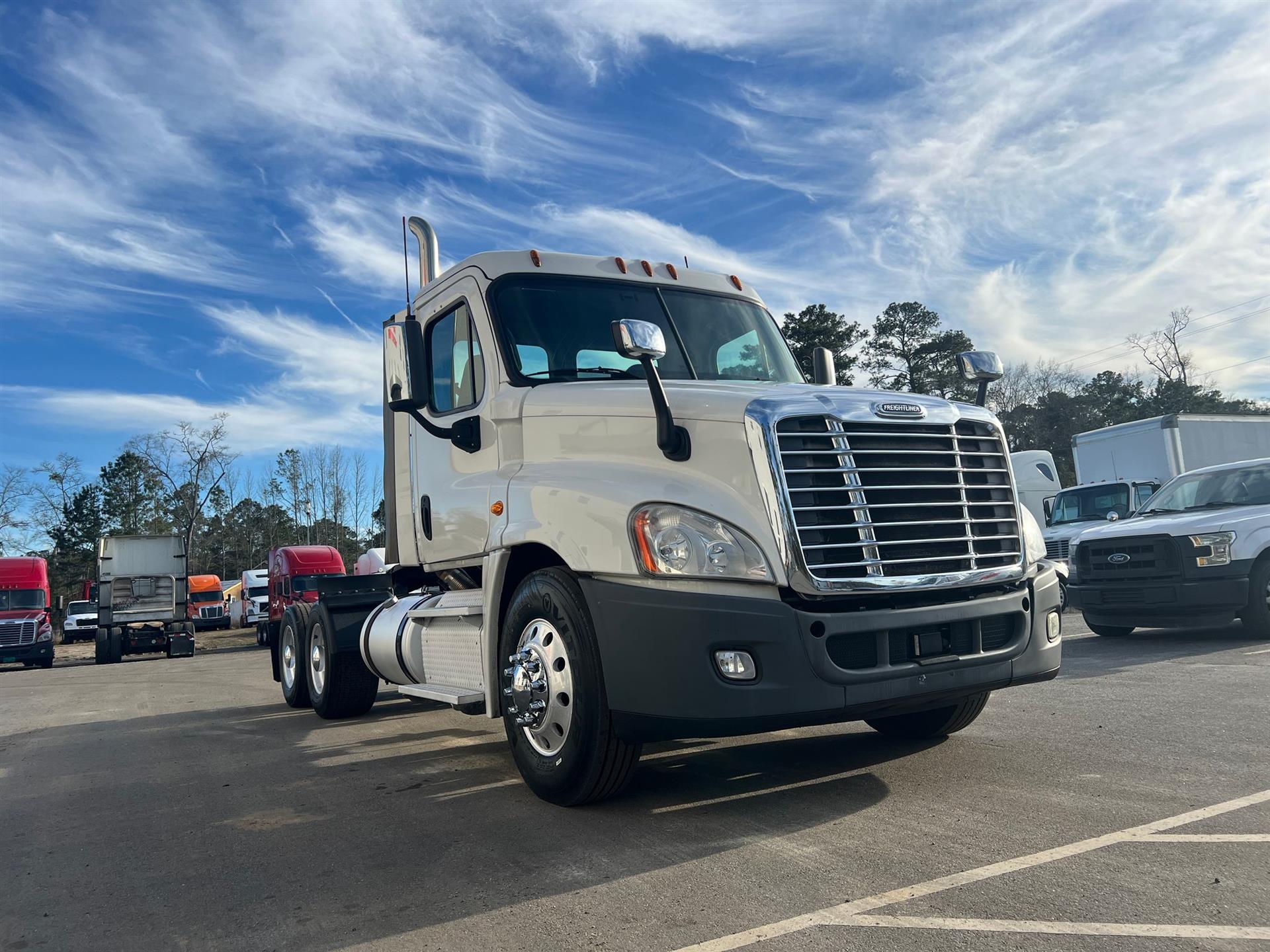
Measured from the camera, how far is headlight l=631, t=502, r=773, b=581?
4.25 metres

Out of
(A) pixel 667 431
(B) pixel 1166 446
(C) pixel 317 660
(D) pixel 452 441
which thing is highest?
(B) pixel 1166 446

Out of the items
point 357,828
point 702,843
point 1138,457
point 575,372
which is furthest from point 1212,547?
point 1138,457

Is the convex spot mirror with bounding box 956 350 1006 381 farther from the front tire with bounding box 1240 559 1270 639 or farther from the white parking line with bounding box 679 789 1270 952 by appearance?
the front tire with bounding box 1240 559 1270 639

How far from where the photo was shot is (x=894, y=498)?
15.0 feet

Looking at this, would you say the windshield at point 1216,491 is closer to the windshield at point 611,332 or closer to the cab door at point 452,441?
the windshield at point 611,332

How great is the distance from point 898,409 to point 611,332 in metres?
1.85

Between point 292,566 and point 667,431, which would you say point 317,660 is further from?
point 292,566

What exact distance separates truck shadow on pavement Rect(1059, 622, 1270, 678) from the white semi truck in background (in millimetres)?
4944

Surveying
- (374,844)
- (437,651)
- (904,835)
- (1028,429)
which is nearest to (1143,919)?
(904,835)

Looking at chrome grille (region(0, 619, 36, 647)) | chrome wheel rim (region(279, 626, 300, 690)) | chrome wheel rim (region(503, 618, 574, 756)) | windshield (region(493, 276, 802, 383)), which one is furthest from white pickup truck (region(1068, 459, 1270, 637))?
chrome grille (region(0, 619, 36, 647))

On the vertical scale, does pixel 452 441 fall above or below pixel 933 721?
above

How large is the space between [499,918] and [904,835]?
1.70m

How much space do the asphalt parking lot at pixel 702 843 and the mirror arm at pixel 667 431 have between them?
65.8 inches

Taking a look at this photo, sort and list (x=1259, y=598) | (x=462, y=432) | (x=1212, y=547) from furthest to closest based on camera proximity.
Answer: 1. (x=1212, y=547)
2. (x=1259, y=598)
3. (x=462, y=432)
